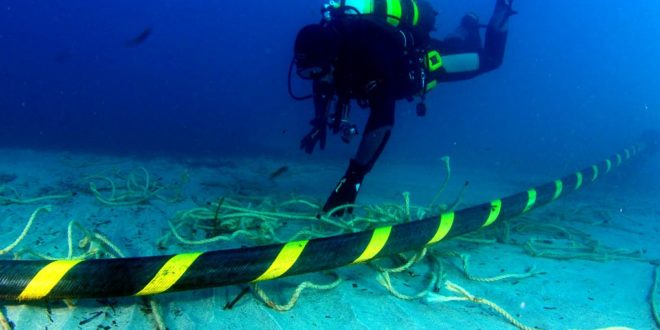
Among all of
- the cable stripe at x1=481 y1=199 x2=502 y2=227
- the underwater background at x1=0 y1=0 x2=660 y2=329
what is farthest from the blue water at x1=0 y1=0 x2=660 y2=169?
the cable stripe at x1=481 y1=199 x2=502 y2=227

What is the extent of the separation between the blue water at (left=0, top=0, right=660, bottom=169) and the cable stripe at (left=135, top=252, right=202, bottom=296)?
1137 cm

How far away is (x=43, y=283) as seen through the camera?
4.99 ft

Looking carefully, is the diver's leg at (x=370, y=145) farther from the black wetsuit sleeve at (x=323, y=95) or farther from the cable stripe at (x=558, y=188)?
the cable stripe at (x=558, y=188)

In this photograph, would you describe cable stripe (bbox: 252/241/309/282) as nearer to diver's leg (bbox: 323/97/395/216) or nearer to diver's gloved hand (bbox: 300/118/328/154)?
diver's leg (bbox: 323/97/395/216)

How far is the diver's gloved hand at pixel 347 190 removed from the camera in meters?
3.48

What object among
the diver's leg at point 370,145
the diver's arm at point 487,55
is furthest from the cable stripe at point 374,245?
the diver's arm at point 487,55

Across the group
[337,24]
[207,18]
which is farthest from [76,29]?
[337,24]

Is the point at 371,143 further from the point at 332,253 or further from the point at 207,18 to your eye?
the point at 207,18

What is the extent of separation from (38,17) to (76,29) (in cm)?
611

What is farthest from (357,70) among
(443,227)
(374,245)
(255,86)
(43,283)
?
(255,86)

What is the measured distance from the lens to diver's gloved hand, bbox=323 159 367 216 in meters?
3.48

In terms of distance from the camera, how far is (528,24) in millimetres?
65688

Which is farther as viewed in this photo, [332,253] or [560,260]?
[560,260]

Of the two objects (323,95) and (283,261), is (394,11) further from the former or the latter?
(283,261)
